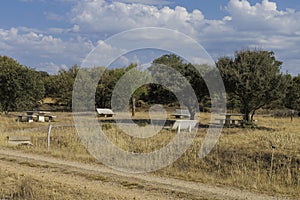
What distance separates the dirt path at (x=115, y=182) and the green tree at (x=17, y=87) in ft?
90.0

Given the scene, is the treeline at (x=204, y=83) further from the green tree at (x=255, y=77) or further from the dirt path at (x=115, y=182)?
the dirt path at (x=115, y=182)

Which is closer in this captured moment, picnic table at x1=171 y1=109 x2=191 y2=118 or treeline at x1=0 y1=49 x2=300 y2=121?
treeline at x1=0 y1=49 x2=300 y2=121

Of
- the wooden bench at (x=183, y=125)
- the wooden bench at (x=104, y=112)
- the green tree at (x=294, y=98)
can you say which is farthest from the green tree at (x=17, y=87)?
the green tree at (x=294, y=98)

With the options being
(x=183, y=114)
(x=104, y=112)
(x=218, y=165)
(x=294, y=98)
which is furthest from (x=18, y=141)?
(x=294, y=98)

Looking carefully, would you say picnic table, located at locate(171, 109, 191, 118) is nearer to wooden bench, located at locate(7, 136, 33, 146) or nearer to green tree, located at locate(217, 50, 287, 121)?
green tree, located at locate(217, 50, 287, 121)

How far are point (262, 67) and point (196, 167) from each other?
1941cm

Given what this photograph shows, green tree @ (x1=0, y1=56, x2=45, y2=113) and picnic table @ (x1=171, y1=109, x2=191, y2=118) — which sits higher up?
green tree @ (x1=0, y1=56, x2=45, y2=113)

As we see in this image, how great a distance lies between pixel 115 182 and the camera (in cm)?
1020

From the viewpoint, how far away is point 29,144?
17094 mm

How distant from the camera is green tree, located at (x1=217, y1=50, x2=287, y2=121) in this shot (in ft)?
97.0

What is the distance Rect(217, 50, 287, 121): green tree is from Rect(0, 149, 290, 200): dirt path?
19.5 m

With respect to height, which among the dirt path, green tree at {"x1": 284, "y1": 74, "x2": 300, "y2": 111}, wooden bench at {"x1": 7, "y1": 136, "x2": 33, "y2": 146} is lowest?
the dirt path

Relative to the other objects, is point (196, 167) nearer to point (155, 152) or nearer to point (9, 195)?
point (155, 152)

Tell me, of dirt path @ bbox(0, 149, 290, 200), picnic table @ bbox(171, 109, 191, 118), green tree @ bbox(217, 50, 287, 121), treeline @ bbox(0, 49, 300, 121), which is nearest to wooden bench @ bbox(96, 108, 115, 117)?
treeline @ bbox(0, 49, 300, 121)
